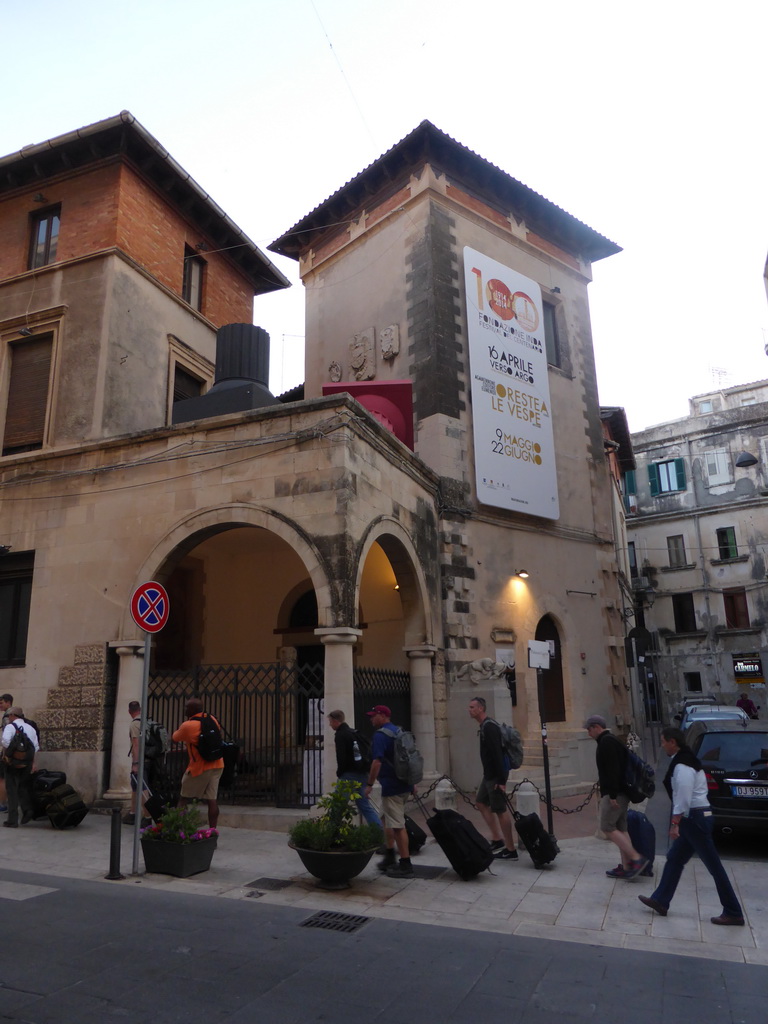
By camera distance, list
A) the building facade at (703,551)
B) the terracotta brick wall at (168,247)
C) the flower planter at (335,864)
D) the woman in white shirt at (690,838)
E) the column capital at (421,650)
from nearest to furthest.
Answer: the woman in white shirt at (690,838) → the flower planter at (335,864) → the column capital at (421,650) → the terracotta brick wall at (168,247) → the building facade at (703,551)

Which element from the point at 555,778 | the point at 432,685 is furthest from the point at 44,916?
the point at 555,778

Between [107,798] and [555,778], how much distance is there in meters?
7.56

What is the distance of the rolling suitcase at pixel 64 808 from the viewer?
991 cm

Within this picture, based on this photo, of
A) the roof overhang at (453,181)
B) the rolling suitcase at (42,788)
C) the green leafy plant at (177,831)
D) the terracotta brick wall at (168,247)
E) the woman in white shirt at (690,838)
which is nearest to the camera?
the woman in white shirt at (690,838)

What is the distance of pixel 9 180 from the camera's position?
15.5 meters

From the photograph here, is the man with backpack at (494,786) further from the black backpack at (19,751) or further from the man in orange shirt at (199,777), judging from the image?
the black backpack at (19,751)

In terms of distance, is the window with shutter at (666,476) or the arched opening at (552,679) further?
the window with shutter at (666,476)

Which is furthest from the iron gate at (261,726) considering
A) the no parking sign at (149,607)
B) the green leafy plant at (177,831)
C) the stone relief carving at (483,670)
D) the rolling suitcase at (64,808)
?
the stone relief carving at (483,670)

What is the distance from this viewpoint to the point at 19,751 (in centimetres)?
988

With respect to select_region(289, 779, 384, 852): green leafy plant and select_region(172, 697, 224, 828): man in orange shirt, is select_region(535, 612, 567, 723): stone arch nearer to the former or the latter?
select_region(172, 697, 224, 828): man in orange shirt

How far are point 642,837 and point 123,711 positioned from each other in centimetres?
736

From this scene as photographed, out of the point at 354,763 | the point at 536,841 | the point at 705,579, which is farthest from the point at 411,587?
the point at 705,579

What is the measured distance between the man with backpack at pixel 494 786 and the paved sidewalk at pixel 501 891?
0.77ft

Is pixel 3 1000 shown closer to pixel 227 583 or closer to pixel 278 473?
pixel 278 473
